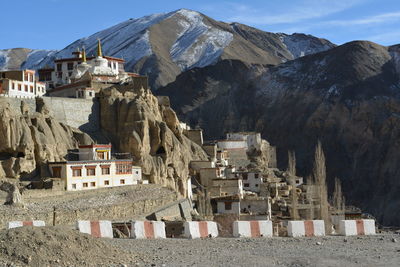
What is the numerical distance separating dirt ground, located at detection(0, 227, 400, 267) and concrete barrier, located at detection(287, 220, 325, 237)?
154 centimetres

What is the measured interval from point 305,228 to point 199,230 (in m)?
3.91

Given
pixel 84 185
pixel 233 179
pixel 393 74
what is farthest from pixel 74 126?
pixel 393 74

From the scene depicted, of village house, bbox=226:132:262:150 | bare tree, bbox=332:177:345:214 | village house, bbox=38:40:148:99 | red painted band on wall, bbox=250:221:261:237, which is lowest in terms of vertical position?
Answer: bare tree, bbox=332:177:345:214

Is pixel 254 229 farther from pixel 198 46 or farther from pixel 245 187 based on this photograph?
pixel 198 46

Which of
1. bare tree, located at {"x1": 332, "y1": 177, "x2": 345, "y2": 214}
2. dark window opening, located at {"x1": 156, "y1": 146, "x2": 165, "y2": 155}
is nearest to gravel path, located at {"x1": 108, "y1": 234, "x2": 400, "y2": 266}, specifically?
bare tree, located at {"x1": 332, "y1": 177, "x2": 345, "y2": 214}

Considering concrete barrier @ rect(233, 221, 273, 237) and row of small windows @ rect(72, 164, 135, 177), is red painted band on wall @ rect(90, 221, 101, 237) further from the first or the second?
row of small windows @ rect(72, 164, 135, 177)

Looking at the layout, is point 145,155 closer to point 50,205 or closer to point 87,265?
Result: point 50,205

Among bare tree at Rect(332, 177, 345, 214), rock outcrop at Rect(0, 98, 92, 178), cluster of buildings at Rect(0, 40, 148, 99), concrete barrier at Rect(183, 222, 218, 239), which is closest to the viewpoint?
concrete barrier at Rect(183, 222, 218, 239)

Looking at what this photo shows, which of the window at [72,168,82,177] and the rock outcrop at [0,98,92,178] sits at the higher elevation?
the rock outcrop at [0,98,92,178]

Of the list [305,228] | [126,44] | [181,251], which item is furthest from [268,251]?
[126,44]

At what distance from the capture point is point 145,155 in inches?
2280

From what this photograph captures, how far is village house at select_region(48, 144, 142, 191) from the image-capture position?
47.5 m

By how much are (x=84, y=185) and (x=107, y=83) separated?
23257mm

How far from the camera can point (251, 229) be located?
24547 mm
